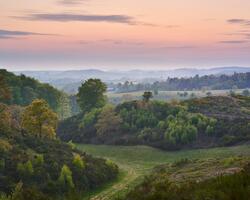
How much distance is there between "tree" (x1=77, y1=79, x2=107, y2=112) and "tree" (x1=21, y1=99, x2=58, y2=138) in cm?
3397

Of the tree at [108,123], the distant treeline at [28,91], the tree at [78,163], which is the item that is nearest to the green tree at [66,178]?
the tree at [78,163]

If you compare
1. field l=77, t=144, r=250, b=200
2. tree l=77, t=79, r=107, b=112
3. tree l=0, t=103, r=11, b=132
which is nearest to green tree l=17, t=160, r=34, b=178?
field l=77, t=144, r=250, b=200

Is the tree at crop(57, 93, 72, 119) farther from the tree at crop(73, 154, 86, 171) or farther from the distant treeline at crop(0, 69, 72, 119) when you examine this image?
the tree at crop(73, 154, 86, 171)

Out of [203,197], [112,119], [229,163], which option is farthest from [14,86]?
[203,197]

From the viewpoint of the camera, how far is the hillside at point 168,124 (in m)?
57.6

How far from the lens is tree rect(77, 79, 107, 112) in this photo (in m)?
85.9

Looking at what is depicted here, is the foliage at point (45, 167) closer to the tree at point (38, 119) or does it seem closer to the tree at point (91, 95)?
the tree at point (38, 119)

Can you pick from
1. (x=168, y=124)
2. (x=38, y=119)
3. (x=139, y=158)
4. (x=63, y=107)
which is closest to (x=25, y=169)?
(x=38, y=119)

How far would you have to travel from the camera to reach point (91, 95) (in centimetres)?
8706

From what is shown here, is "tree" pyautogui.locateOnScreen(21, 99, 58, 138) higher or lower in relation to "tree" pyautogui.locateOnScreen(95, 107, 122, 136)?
higher

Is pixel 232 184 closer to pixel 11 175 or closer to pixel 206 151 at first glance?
pixel 11 175

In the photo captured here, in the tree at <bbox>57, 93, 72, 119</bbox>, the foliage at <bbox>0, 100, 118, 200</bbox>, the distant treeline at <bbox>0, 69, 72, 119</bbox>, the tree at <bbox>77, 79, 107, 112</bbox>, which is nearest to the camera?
the foliage at <bbox>0, 100, 118, 200</bbox>

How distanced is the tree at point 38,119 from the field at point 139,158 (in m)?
9.24

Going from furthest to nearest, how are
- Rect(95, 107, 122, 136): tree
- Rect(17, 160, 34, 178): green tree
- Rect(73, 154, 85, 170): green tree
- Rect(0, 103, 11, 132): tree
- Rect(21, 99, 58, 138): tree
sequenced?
Rect(95, 107, 122, 136): tree
Rect(21, 99, 58, 138): tree
Rect(0, 103, 11, 132): tree
Rect(73, 154, 85, 170): green tree
Rect(17, 160, 34, 178): green tree
